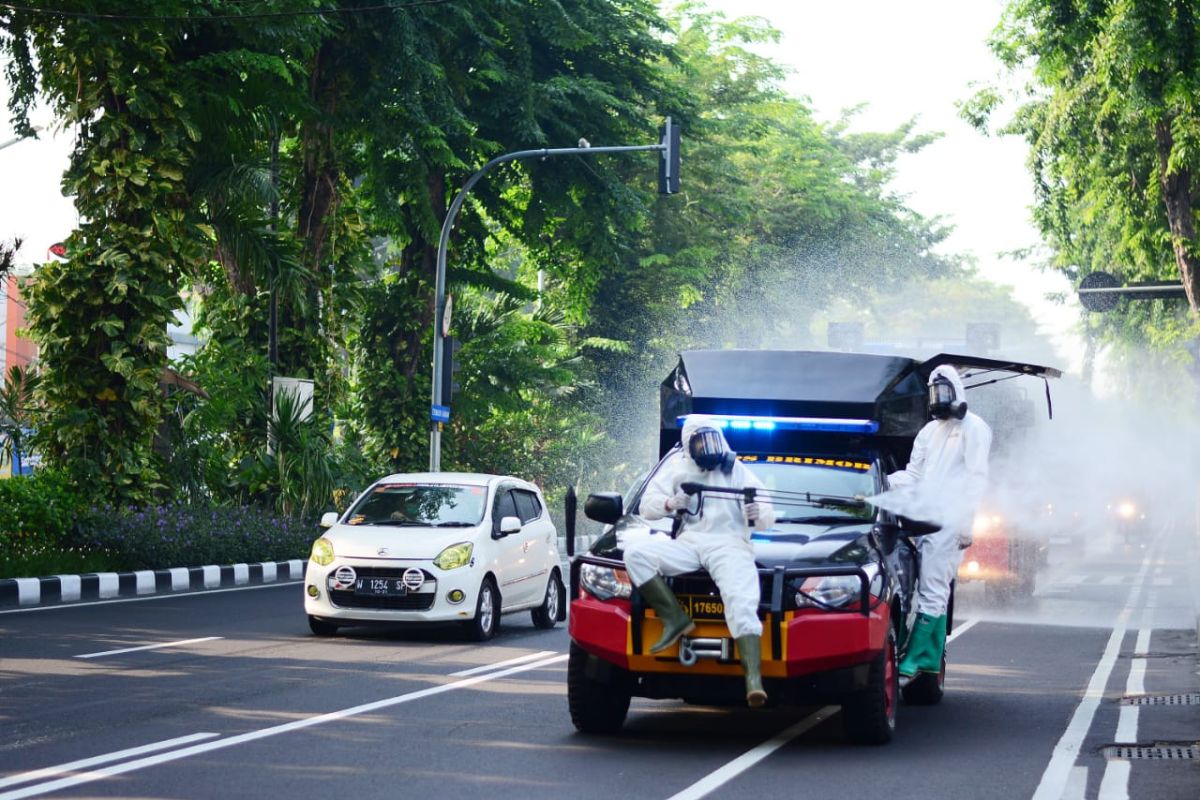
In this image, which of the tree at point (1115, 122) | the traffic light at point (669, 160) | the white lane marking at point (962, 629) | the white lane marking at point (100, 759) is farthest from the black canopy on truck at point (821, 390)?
the traffic light at point (669, 160)

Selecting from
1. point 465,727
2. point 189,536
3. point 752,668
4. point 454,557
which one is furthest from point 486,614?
point 189,536

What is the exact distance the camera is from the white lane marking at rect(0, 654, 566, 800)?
24.8 ft

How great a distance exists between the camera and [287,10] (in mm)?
23609

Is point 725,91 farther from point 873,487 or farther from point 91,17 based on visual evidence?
point 873,487

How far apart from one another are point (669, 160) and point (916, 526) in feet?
57.2

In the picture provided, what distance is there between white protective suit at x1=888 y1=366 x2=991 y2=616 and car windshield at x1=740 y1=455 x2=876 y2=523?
25 cm

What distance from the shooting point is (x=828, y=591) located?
8.91 m

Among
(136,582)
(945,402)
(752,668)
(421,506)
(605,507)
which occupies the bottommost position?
(136,582)

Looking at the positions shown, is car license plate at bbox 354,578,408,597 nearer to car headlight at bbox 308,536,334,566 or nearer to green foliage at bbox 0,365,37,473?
car headlight at bbox 308,536,334,566

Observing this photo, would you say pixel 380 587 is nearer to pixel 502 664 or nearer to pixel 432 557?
pixel 432 557

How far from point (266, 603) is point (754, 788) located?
12.0 m

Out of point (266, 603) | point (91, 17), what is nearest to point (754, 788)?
point (266, 603)

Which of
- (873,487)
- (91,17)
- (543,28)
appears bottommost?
(873,487)

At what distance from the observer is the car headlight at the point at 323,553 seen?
1488 cm
